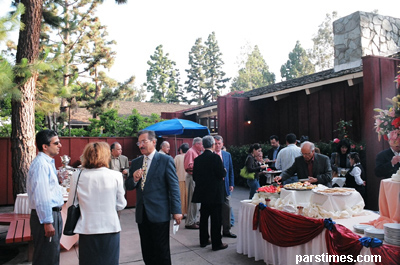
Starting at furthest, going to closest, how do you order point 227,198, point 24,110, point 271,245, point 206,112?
point 206,112 < point 24,110 < point 227,198 < point 271,245

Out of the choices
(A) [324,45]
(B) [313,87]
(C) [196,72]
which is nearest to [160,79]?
(C) [196,72]

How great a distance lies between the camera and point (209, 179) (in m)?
5.16

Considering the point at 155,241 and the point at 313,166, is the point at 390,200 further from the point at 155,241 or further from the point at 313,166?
the point at 155,241

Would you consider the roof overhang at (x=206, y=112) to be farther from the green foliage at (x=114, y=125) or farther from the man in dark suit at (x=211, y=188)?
the man in dark suit at (x=211, y=188)

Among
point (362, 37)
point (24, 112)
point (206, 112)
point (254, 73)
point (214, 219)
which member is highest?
point (254, 73)

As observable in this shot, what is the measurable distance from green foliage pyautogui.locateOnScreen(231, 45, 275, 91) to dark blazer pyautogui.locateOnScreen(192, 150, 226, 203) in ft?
143

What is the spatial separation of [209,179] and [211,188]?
15cm

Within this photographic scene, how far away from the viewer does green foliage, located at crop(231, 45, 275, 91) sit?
1896 inches

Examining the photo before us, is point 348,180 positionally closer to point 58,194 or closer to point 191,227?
point 191,227

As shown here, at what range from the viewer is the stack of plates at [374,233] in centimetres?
287

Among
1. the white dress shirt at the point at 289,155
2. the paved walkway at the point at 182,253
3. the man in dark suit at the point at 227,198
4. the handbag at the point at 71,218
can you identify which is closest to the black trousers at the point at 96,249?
the handbag at the point at 71,218

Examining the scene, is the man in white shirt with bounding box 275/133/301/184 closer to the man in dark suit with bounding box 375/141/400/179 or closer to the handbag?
the man in dark suit with bounding box 375/141/400/179

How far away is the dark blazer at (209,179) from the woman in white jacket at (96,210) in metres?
2.23

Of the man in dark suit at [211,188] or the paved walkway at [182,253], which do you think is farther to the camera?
the man in dark suit at [211,188]
